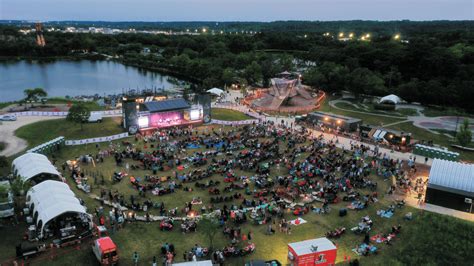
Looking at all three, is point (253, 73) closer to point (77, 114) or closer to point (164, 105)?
point (164, 105)

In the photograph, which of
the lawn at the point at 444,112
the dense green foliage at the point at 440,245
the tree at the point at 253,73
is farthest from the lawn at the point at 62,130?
the lawn at the point at 444,112

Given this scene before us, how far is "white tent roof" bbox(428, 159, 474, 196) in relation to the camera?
28.5m

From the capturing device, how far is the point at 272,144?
133ft

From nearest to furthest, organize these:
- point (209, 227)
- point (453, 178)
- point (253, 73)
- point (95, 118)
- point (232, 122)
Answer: point (209, 227) → point (453, 178) → point (95, 118) → point (232, 122) → point (253, 73)

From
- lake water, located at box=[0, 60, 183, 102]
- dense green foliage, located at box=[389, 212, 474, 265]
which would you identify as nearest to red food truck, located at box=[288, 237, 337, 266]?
dense green foliage, located at box=[389, 212, 474, 265]

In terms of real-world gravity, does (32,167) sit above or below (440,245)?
below

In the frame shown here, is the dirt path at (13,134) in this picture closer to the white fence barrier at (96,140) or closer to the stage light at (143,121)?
the white fence barrier at (96,140)

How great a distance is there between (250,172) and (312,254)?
14358mm

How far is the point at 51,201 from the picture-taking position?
23.6m

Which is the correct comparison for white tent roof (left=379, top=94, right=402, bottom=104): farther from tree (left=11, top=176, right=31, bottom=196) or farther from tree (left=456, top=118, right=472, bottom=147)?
tree (left=11, top=176, right=31, bottom=196)

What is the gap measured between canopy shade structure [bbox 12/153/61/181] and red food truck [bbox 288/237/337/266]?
1973 centimetres

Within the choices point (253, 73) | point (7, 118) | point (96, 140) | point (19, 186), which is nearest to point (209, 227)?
point (19, 186)

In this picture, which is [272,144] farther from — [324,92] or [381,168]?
[324,92]

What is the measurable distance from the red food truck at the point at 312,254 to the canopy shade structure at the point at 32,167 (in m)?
19.7
